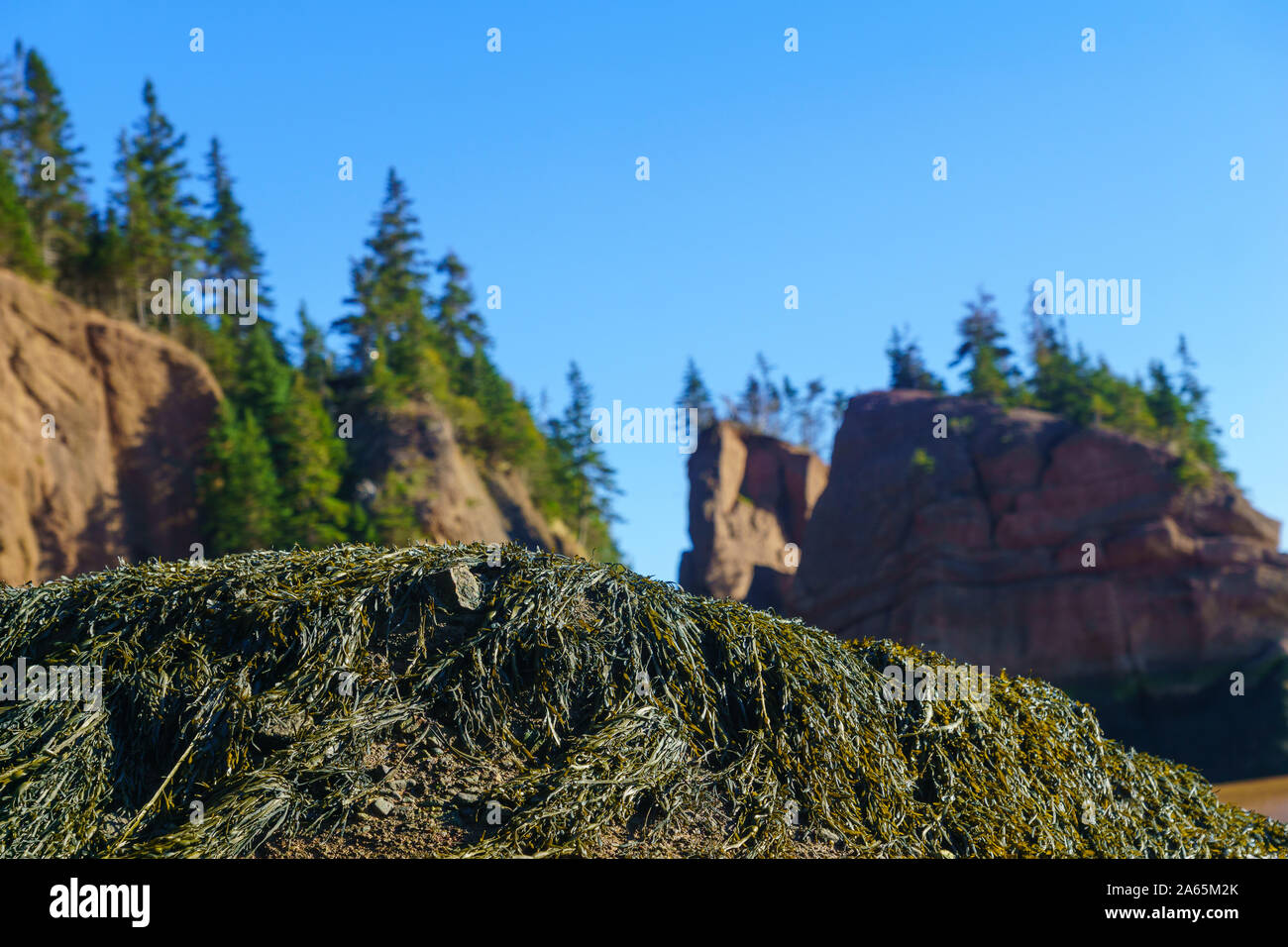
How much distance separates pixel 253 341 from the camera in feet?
159

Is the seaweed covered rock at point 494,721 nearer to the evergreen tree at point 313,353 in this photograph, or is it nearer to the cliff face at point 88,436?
the cliff face at point 88,436

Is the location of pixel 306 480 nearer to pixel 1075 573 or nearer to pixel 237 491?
pixel 237 491

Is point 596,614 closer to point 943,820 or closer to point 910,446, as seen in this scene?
point 943,820

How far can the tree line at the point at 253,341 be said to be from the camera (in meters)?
40.9

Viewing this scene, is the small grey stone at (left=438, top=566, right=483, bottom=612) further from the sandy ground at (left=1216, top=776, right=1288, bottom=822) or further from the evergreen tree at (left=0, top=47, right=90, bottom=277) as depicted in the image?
the evergreen tree at (left=0, top=47, right=90, bottom=277)

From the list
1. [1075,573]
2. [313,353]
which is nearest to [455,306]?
[313,353]

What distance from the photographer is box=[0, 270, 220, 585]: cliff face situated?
114ft

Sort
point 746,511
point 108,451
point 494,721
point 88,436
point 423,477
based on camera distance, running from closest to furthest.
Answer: point 494,721 → point 88,436 → point 108,451 → point 423,477 → point 746,511

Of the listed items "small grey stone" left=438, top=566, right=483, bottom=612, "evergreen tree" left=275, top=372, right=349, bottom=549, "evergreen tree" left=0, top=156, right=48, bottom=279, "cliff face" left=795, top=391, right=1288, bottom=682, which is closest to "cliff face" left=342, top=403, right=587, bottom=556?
"evergreen tree" left=275, top=372, right=349, bottom=549

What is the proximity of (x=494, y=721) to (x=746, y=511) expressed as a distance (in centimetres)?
6487

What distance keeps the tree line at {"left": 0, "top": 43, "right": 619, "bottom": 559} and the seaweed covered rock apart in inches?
1260

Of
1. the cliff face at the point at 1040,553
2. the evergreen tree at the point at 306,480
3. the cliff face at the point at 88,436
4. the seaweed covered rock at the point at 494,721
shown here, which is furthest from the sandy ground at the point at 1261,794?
the cliff face at the point at 88,436
